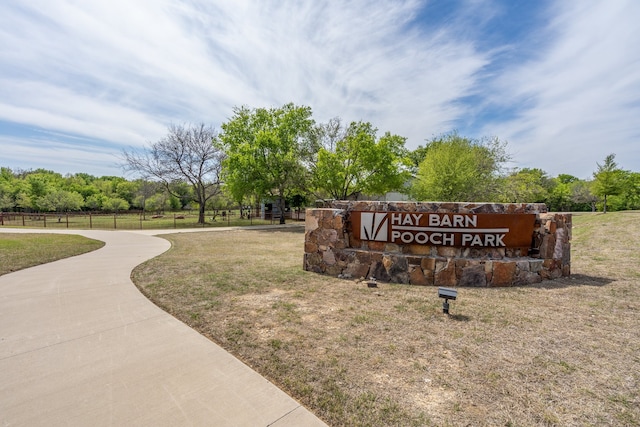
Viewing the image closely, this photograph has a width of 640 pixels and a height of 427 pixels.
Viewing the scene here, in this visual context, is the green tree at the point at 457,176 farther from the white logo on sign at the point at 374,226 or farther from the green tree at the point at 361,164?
the white logo on sign at the point at 374,226

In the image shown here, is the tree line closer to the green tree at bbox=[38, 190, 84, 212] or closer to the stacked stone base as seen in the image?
the stacked stone base

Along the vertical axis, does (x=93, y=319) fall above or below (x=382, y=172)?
below

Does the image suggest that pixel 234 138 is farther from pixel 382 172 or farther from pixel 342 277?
pixel 342 277

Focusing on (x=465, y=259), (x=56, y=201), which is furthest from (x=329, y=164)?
(x=56, y=201)

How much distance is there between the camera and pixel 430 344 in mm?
3156

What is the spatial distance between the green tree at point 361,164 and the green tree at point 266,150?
87.2 inches

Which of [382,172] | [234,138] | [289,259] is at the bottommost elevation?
[289,259]

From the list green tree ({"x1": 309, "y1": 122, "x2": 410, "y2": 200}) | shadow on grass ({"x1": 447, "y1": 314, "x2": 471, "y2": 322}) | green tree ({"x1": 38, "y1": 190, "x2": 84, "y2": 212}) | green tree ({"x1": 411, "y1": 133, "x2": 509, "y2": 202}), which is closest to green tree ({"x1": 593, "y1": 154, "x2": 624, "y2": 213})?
green tree ({"x1": 411, "y1": 133, "x2": 509, "y2": 202})

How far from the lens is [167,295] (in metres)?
4.79

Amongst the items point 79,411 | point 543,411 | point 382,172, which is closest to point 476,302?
point 543,411

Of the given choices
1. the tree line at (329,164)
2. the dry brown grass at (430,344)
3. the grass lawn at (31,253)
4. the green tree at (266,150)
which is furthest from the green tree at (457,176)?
the grass lawn at (31,253)

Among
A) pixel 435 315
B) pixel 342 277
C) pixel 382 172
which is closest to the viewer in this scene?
pixel 435 315

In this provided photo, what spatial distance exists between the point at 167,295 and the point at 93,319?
44.3 inches

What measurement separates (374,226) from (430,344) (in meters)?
3.24
